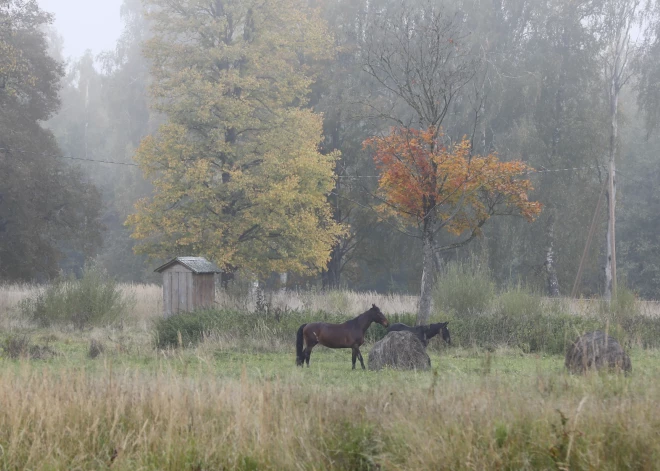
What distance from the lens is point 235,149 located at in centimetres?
2889

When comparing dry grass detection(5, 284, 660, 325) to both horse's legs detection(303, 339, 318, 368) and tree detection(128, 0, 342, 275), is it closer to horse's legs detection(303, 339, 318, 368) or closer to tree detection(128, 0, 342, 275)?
tree detection(128, 0, 342, 275)

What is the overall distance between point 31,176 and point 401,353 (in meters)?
24.2

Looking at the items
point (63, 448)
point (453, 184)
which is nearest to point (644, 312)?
point (453, 184)

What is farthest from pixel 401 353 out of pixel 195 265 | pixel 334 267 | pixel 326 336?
pixel 334 267

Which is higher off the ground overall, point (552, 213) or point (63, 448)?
point (552, 213)

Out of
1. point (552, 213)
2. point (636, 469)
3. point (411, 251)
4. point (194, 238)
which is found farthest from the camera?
point (411, 251)

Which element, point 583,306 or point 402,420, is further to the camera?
point 583,306

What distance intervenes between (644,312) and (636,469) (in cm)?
1765

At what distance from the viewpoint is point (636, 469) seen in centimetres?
668

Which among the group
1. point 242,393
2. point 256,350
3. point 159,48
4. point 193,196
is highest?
point 159,48

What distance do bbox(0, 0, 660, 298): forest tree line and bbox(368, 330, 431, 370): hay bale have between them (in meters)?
8.89

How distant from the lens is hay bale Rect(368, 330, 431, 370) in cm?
1344

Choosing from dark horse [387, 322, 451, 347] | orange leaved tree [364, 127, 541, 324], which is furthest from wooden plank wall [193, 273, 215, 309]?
dark horse [387, 322, 451, 347]

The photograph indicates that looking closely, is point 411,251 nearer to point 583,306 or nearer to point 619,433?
point 583,306
